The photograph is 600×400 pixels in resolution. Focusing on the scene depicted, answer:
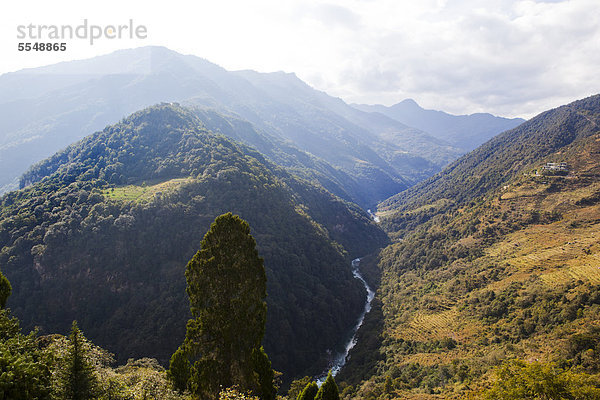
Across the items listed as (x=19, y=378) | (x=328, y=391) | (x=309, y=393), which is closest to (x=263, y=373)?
(x=328, y=391)

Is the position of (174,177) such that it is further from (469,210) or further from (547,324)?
(469,210)

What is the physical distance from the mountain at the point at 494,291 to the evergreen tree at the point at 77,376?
34779mm

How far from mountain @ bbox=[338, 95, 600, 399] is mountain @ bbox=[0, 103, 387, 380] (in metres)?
17.5

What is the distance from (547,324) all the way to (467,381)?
18.0 metres

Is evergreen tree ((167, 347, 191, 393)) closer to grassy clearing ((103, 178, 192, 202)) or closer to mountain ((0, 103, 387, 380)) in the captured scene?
mountain ((0, 103, 387, 380))

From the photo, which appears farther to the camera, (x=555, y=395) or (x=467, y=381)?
(x=467, y=381)

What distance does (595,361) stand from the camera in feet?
116

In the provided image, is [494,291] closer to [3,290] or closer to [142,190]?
[3,290]

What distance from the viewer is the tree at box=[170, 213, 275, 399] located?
2306 centimetres

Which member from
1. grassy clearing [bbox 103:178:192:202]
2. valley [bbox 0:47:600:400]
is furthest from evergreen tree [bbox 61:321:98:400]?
grassy clearing [bbox 103:178:192:202]

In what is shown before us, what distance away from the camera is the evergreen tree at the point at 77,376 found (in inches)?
659

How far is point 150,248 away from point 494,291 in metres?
83.2

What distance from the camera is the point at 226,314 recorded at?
23.6m

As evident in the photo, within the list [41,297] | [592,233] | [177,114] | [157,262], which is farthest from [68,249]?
[592,233]
